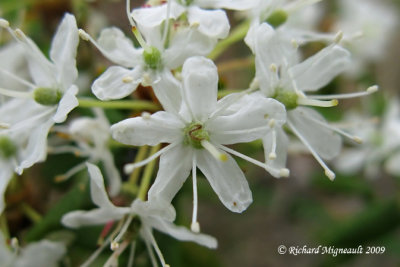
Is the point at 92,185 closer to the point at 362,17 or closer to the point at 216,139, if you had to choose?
the point at 216,139

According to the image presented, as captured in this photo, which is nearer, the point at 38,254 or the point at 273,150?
the point at 273,150

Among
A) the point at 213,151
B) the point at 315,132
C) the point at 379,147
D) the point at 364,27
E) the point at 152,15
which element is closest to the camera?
the point at 213,151

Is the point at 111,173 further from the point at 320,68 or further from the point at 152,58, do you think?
the point at 320,68

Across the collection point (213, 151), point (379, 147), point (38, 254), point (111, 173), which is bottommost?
point (379, 147)

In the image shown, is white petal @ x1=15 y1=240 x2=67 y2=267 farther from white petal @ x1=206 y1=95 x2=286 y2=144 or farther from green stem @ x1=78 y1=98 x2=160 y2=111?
white petal @ x1=206 y1=95 x2=286 y2=144

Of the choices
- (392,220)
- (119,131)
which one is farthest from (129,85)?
(392,220)

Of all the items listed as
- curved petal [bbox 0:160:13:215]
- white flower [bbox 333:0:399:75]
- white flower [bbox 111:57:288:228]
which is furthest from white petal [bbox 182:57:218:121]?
white flower [bbox 333:0:399:75]

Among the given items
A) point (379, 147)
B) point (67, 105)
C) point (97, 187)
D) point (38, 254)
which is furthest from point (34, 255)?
point (379, 147)
